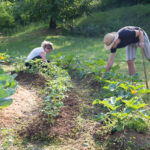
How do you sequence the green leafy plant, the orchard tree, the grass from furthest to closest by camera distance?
the orchard tree
the grass
the green leafy plant

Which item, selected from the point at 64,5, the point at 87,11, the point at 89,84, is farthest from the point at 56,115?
the point at 87,11

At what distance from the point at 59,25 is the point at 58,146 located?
46.2ft

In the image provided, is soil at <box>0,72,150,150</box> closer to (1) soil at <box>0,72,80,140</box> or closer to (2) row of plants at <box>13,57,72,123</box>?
(1) soil at <box>0,72,80,140</box>

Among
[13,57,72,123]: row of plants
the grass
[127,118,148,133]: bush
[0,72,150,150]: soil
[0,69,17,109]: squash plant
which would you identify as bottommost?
the grass

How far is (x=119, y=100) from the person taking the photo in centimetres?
355

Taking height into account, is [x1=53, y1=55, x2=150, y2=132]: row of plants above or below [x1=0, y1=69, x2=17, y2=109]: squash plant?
below

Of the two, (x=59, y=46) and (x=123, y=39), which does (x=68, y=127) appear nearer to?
(x=123, y=39)

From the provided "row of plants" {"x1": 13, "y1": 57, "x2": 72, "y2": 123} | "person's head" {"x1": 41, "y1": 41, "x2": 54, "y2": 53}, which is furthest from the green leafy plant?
"person's head" {"x1": 41, "y1": 41, "x2": 54, "y2": 53}

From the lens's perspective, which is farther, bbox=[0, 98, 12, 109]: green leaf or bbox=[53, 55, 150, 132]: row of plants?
bbox=[0, 98, 12, 109]: green leaf

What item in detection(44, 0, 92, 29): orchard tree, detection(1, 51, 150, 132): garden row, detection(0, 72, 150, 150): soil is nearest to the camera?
detection(0, 72, 150, 150): soil

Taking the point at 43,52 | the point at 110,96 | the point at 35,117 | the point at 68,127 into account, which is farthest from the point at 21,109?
the point at 43,52

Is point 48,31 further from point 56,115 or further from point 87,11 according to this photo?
point 56,115

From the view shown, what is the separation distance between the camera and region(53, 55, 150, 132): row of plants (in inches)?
123

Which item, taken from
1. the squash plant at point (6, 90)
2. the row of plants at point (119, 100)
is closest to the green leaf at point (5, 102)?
the squash plant at point (6, 90)
